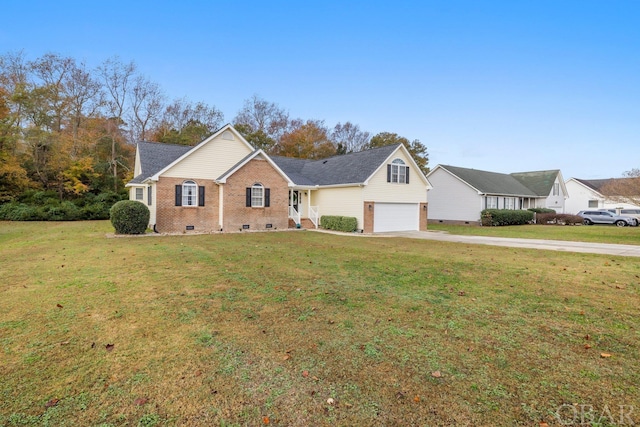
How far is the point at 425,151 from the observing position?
1863 inches

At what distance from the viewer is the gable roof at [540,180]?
121ft

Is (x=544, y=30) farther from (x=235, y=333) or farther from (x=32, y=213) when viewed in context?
(x=32, y=213)

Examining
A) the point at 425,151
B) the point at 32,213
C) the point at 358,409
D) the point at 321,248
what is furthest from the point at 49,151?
the point at 425,151

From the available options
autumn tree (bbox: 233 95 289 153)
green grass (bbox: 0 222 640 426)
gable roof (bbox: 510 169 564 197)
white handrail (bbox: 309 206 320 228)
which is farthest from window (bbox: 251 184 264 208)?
gable roof (bbox: 510 169 564 197)

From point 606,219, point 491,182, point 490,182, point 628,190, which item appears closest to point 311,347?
point 628,190

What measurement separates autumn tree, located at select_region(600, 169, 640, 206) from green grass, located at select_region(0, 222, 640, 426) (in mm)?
17453

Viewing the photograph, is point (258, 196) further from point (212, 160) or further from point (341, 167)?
point (341, 167)

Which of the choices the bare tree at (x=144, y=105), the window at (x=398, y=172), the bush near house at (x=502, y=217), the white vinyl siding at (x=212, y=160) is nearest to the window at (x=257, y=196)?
the white vinyl siding at (x=212, y=160)

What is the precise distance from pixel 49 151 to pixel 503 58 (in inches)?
1489

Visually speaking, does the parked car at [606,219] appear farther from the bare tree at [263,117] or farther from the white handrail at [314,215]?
the bare tree at [263,117]

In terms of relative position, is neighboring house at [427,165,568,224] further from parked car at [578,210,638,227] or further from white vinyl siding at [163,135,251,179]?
white vinyl siding at [163,135,251,179]

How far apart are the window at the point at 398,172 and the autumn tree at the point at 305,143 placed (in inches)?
856

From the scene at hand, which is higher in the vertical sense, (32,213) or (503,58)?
(503,58)

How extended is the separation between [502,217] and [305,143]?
983 inches
